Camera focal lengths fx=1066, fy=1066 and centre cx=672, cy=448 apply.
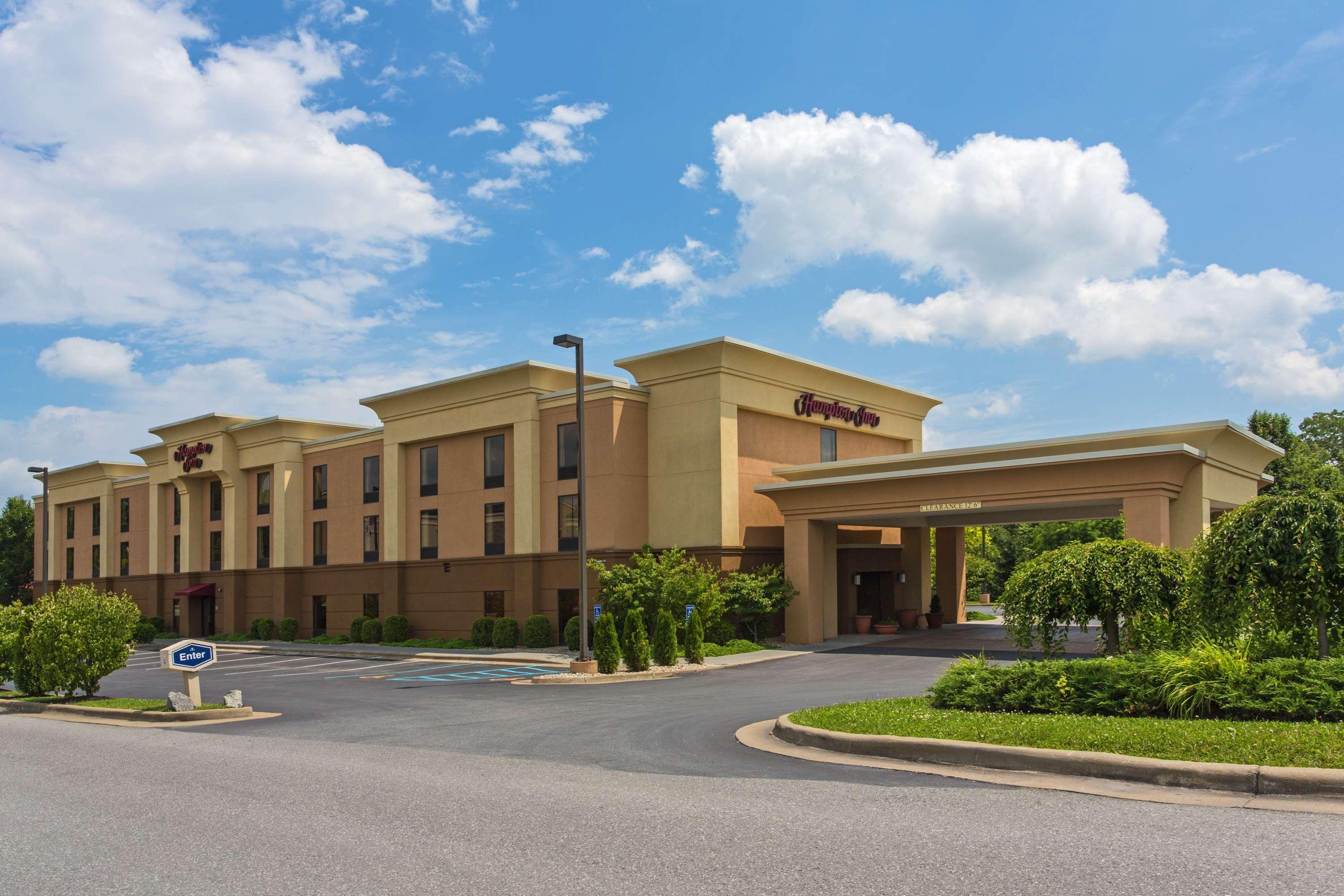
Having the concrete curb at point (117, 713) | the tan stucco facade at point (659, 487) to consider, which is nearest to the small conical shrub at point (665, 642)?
the tan stucco facade at point (659, 487)

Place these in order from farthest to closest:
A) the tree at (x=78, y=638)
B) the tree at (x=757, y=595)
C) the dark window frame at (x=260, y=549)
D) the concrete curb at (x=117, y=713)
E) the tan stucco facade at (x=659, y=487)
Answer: the dark window frame at (x=260, y=549) → the tree at (x=757, y=595) → the tan stucco facade at (x=659, y=487) → the tree at (x=78, y=638) → the concrete curb at (x=117, y=713)

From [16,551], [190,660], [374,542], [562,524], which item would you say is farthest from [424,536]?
[16,551]

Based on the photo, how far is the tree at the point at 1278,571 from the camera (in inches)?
523

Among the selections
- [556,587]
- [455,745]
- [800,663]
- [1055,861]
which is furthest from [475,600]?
[1055,861]

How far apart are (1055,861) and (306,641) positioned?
153 ft

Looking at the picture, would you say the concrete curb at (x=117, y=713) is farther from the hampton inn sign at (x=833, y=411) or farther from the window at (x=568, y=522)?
the hampton inn sign at (x=833, y=411)

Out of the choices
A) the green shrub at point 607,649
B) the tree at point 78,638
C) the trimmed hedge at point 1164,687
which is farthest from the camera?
the green shrub at point 607,649

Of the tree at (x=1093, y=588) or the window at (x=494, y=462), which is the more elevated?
the window at (x=494, y=462)

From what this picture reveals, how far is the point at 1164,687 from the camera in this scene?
39.4 feet

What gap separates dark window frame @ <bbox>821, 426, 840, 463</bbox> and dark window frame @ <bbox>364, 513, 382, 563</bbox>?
19.9m

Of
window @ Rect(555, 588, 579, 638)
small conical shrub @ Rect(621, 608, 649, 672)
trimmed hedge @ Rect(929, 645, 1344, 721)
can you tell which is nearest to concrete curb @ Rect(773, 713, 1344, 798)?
trimmed hedge @ Rect(929, 645, 1344, 721)

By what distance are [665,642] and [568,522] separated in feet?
37.4

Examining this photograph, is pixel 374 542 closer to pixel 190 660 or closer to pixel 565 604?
pixel 565 604

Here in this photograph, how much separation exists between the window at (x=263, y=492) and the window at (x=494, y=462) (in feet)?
55.2
